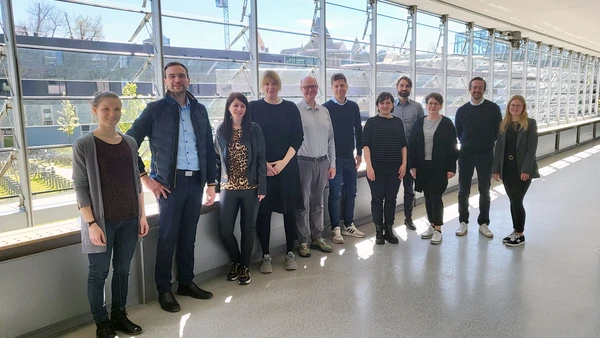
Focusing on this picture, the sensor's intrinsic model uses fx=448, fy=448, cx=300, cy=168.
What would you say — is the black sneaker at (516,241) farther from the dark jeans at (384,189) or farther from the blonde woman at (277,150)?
the blonde woman at (277,150)

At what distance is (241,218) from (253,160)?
460 mm

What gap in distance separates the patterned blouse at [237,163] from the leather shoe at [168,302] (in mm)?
825

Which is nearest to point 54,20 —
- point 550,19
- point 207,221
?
point 207,221

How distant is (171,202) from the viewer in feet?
9.37

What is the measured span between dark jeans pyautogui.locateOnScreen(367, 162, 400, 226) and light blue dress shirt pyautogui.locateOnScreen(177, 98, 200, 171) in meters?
1.79

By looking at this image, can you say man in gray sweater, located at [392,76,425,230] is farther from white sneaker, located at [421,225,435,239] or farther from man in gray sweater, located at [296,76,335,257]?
man in gray sweater, located at [296,76,335,257]

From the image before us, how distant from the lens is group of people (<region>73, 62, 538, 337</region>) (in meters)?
2.43

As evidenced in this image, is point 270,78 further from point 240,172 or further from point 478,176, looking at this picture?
point 478,176

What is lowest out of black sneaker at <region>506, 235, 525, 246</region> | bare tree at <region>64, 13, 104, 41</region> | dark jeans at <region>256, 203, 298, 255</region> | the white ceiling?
black sneaker at <region>506, 235, 525, 246</region>

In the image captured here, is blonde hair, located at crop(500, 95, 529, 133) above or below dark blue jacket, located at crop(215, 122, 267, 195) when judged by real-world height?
above

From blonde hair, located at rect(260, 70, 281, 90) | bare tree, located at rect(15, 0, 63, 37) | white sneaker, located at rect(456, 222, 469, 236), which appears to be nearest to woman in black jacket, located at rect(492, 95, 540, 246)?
white sneaker, located at rect(456, 222, 469, 236)

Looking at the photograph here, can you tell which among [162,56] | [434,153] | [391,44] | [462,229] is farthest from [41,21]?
[391,44]

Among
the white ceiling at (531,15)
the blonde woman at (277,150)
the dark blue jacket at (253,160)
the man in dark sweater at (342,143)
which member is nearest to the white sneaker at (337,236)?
the man in dark sweater at (342,143)

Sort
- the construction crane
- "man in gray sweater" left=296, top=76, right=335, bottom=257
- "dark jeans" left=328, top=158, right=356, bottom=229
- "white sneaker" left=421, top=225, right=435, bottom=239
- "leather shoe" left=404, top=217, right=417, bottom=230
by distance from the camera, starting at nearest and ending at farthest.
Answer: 1. "man in gray sweater" left=296, top=76, right=335, bottom=257
2. "dark jeans" left=328, top=158, right=356, bottom=229
3. "white sneaker" left=421, top=225, right=435, bottom=239
4. the construction crane
5. "leather shoe" left=404, top=217, right=417, bottom=230
